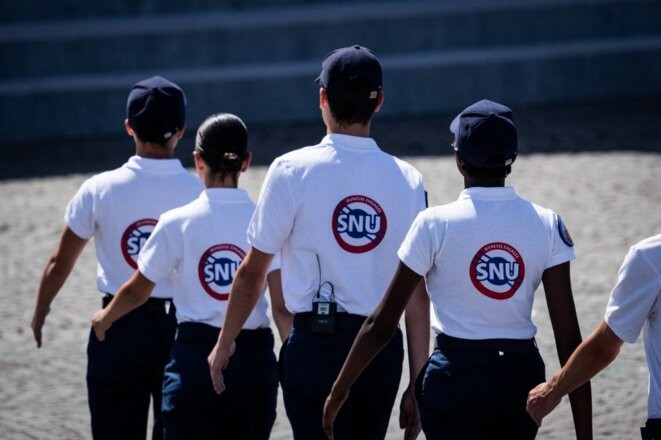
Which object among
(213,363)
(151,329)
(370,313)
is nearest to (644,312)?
(370,313)

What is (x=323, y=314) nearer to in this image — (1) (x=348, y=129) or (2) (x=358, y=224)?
(2) (x=358, y=224)

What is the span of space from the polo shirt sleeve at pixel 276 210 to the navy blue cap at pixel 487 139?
645 mm

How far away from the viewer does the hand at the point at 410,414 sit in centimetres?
489

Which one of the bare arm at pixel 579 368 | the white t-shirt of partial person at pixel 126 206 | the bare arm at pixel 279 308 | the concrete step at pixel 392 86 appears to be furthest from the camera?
the concrete step at pixel 392 86

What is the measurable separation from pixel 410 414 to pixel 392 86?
42.6 ft

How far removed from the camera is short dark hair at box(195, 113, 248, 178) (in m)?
5.29

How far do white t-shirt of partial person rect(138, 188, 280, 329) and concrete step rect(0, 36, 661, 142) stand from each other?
478 inches

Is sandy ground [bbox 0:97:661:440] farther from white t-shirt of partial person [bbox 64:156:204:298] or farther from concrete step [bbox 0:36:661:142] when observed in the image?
white t-shirt of partial person [bbox 64:156:204:298]

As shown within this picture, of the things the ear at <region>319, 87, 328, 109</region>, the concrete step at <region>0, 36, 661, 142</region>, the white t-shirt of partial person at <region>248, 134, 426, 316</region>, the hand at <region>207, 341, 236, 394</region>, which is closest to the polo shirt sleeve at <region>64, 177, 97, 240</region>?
the hand at <region>207, 341, 236, 394</region>

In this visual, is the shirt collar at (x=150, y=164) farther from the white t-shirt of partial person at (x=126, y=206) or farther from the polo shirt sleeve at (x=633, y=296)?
the polo shirt sleeve at (x=633, y=296)

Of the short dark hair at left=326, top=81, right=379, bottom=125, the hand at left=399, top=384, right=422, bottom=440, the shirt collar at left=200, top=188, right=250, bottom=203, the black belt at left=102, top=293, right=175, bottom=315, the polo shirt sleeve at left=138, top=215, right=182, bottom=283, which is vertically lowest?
the hand at left=399, top=384, right=422, bottom=440

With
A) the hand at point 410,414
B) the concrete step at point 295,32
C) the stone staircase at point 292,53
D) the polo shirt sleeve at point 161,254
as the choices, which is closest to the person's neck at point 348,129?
the polo shirt sleeve at point 161,254

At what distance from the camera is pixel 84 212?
5.82 meters

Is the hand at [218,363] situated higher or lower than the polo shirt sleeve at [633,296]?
lower
